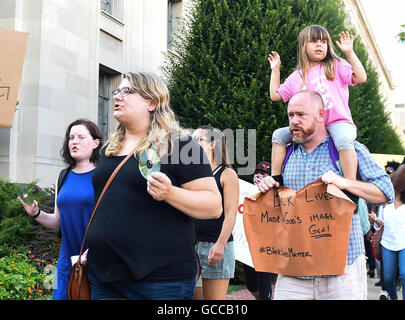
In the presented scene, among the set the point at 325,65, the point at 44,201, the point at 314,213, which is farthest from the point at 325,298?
the point at 44,201

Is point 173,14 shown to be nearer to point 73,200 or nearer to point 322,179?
point 73,200

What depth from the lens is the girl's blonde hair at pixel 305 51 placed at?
3.84 meters

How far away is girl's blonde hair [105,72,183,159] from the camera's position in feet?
9.20

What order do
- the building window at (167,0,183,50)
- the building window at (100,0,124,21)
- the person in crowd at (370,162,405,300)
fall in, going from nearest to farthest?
the person in crowd at (370,162,405,300) < the building window at (100,0,124,21) < the building window at (167,0,183,50)

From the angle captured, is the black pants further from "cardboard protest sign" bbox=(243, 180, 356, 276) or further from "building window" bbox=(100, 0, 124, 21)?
"building window" bbox=(100, 0, 124, 21)

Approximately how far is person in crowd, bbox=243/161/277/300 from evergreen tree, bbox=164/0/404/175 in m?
4.53

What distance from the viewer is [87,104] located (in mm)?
13664

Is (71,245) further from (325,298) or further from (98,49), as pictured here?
(98,49)

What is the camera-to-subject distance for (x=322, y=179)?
2.87m

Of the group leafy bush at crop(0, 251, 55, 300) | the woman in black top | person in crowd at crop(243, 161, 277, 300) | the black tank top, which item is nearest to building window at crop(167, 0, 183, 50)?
person in crowd at crop(243, 161, 277, 300)

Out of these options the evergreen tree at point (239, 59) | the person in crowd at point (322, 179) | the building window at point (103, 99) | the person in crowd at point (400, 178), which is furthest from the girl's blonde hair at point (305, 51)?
the building window at point (103, 99)

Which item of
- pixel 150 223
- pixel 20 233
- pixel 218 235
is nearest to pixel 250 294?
pixel 20 233

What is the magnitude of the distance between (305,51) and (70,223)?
7.13ft

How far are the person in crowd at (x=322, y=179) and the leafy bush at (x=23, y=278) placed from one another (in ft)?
12.8
